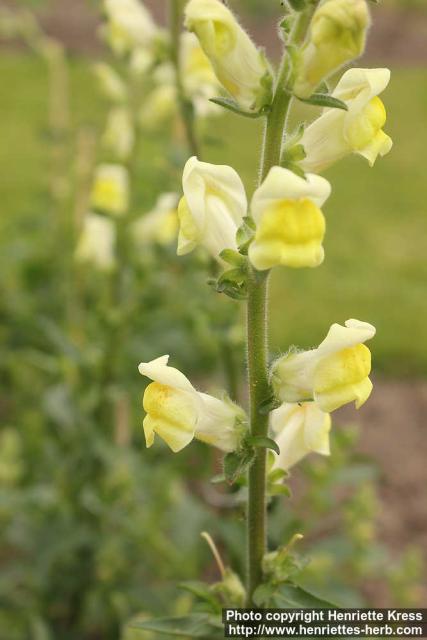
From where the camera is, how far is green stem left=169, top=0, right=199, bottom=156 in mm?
2566

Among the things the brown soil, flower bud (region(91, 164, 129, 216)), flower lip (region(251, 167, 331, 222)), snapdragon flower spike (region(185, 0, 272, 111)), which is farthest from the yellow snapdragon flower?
the brown soil

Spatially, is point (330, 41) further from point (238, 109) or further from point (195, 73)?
point (195, 73)

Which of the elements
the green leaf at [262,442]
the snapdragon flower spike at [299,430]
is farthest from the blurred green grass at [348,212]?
the green leaf at [262,442]

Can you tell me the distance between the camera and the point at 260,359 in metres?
1.38

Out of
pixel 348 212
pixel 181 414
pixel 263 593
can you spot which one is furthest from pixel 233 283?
pixel 348 212

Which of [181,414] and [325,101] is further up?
[325,101]

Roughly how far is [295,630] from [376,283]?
167 inches

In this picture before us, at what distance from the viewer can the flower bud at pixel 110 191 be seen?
118 inches

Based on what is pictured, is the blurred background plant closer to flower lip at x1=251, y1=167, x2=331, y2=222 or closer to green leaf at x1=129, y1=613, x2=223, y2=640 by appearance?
green leaf at x1=129, y1=613, x2=223, y2=640

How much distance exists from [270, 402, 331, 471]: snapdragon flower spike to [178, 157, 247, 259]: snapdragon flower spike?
0.34 m

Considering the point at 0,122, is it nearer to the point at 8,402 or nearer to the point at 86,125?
the point at 86,125

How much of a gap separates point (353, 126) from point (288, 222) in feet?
0.79

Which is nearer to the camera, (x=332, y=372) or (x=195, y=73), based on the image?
(x=332, y=372)

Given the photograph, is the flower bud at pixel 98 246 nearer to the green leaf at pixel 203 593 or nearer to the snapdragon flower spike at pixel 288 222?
the green leaf at pixel 203 593
